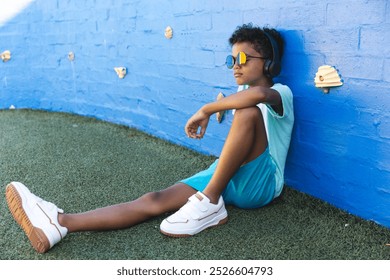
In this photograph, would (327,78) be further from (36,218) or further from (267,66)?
(36,218)

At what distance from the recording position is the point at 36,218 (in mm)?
2033

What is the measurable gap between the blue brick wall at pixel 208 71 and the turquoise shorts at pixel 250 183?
1.00ft

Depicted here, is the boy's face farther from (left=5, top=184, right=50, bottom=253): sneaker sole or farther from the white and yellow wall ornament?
(left=5, top=184, right=50, bottom=253): sneaker sole

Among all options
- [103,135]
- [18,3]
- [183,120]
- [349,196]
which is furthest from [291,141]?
[18,3]

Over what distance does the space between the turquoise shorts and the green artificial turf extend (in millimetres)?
73

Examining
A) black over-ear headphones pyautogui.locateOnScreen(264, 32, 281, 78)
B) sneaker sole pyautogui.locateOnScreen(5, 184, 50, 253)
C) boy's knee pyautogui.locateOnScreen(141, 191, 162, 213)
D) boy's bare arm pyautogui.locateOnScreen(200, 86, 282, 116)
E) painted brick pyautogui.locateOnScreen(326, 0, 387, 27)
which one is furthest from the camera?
black over-ear headphones pyautogui.locateOnScreen(264, 32, 281, 78)

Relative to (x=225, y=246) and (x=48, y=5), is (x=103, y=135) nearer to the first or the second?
(x=48, y=5)

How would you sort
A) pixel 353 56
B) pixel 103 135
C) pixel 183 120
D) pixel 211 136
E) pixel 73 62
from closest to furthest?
pixel 353 56, pixel 211 136, pixel 183 120, pixel 103 135, pixel 73 62

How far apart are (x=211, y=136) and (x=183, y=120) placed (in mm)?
345

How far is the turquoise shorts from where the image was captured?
2.37 metres

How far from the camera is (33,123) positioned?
15.1 ft

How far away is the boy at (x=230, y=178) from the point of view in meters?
2.09

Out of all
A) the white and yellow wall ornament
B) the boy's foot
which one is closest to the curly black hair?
the white and yellow wall ornament

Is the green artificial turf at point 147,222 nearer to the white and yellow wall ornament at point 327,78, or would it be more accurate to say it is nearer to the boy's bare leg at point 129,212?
the boy's bare leg at point 129,212
